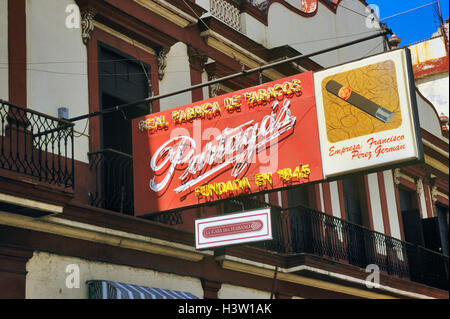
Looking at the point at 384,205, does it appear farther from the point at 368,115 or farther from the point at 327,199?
the point at 368,115

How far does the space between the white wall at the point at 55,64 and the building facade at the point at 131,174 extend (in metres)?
0.02

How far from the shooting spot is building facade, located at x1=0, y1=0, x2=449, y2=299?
10.7 metres

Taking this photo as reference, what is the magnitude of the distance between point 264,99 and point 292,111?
1.58 ft

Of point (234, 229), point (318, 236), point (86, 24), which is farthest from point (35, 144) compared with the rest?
point (318, 236)

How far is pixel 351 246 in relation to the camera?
58.9 feet

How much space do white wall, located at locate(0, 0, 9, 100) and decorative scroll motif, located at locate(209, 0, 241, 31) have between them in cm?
552

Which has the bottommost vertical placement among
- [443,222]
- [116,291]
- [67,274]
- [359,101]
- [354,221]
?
[116,291]

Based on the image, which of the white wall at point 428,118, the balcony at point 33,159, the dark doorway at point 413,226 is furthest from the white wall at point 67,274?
the white wall at point 428,118

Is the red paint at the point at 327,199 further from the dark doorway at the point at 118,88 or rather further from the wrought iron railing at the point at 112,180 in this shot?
the wrought iron railing at the point at 112,180

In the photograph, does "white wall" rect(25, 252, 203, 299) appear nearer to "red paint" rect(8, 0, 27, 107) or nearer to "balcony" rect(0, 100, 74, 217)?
"balcony" rect(0, 100, 74, 217)

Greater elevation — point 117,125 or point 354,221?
point 117,125

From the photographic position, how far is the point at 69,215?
10.9m

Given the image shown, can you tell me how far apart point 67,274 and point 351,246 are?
8493mm

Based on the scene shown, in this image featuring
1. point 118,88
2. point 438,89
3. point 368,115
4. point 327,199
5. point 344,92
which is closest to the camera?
point 368,115
